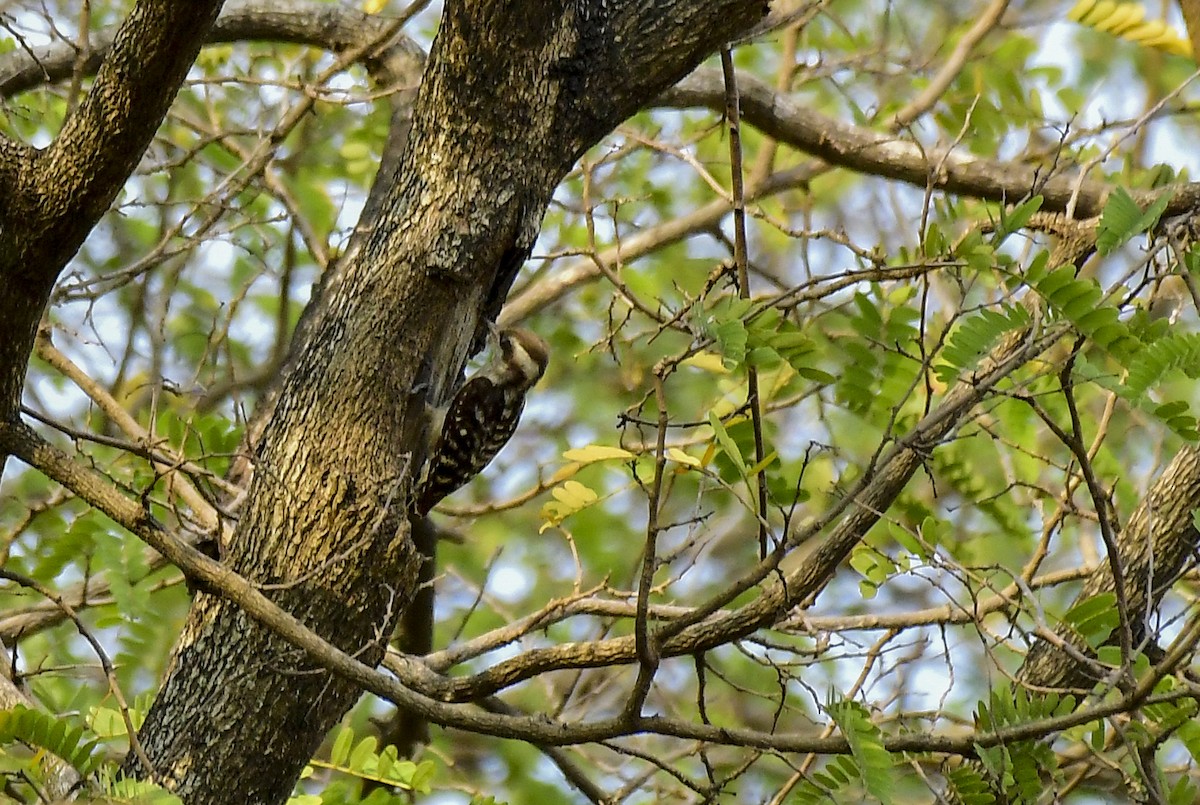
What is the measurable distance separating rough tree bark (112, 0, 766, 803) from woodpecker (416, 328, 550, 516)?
2.23 metres

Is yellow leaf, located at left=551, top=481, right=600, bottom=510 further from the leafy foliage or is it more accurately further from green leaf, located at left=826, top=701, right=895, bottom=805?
green leaf, located at left=826, top=701, right=895, bottom=805

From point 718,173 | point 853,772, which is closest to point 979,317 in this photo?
point 853,772

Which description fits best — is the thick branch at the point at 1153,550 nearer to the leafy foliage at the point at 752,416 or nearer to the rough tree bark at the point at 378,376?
the leafy foliage at the point at 752,416

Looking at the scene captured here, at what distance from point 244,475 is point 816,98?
17.9 feet

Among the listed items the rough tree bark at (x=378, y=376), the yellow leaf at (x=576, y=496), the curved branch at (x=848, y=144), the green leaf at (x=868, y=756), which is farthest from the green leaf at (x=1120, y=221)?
the curved branch at (x=848, y=144)

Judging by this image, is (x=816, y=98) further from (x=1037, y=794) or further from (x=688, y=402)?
(x=1037, y=794)

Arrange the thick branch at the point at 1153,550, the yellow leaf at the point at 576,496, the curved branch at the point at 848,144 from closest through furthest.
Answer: the thick branch at the point at 1153,550 < the yellow leaf at the point at 576,496 < the curved branch at the point at 848,144

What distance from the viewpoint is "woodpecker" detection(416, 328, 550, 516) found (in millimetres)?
5520

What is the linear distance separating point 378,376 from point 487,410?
2.54m

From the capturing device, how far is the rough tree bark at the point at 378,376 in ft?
9.80

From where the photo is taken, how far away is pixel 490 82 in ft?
9.68

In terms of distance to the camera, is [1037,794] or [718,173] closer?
[1037,794]

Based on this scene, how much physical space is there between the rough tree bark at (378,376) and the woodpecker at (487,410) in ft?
7.32

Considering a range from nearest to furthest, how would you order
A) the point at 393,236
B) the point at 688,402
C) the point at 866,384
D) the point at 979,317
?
the point at 979,317 < the point at 393,236 < the point at 866,384 < the point at 688,402
